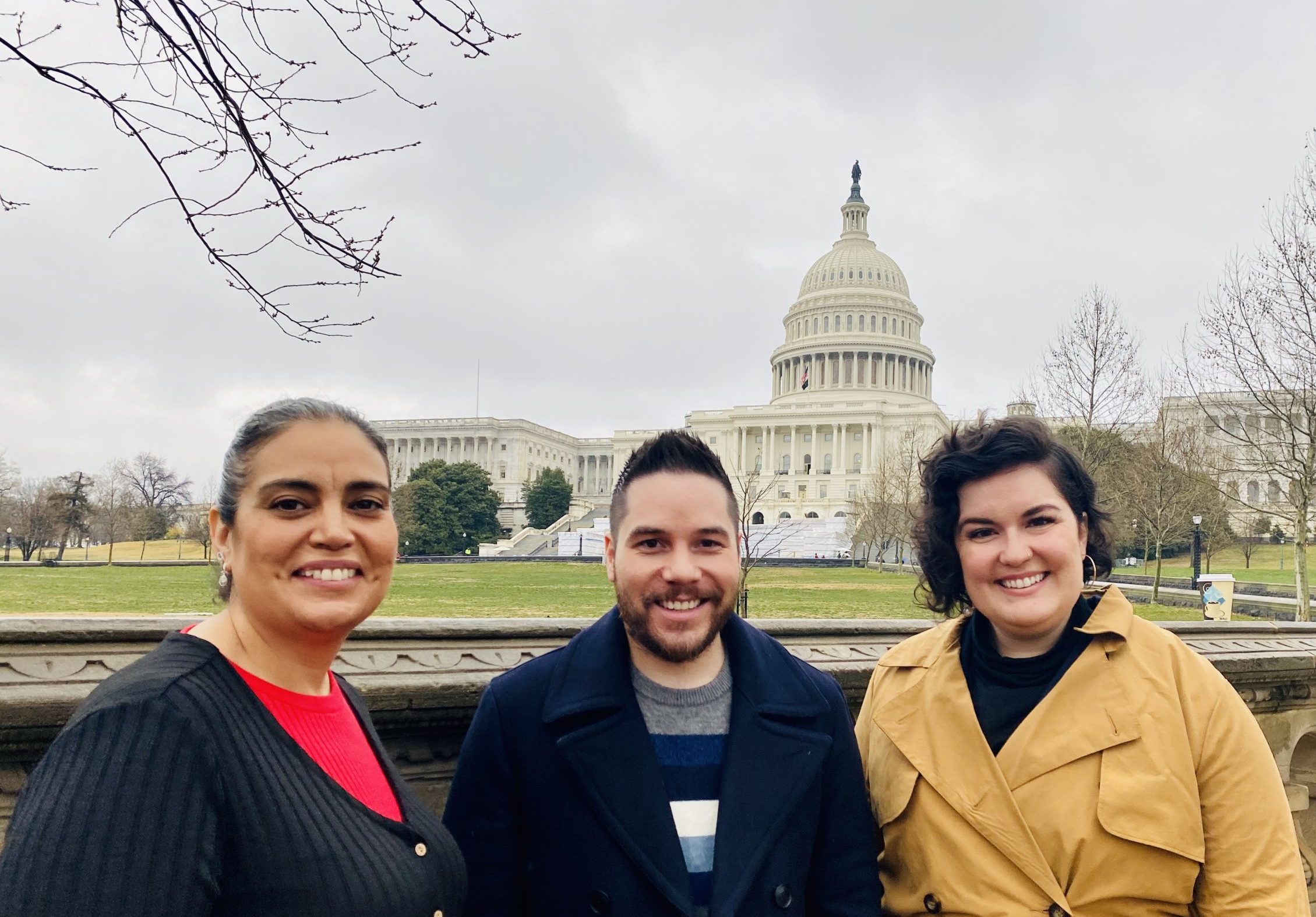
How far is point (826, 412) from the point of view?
8569 centimetres

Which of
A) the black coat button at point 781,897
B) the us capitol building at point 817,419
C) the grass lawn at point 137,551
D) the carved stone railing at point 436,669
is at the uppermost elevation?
the us capitol building at point 817,419

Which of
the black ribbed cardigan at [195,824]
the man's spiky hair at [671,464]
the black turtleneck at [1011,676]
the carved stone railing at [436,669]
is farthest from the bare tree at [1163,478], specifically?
the black ribbed cardigan at [195,824]

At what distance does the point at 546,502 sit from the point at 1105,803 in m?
76.1

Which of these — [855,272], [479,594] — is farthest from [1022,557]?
[855,272]

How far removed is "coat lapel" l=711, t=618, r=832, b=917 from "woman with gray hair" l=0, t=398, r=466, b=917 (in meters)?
0.61

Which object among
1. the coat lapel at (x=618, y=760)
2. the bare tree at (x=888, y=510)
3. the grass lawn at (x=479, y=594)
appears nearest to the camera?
the coat lapel at (x=618, y=760)

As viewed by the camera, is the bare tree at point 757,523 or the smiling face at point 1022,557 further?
the bare tree at point 757,523

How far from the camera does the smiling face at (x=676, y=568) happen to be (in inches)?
90.1

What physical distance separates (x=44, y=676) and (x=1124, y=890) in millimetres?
2878

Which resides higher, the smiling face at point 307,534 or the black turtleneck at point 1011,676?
the smiling face at point 307,534

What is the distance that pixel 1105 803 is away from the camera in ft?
7.93

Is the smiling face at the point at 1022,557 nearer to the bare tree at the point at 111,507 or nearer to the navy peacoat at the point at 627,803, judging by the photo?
the navy peacoat at the point at 627,803

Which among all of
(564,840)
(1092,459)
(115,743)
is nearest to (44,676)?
(115,743)

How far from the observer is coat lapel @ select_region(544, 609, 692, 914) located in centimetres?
214
